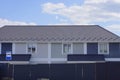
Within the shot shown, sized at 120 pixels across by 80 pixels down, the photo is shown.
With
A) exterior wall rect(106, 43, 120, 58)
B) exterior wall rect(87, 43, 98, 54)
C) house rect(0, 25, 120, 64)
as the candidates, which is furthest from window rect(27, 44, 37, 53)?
exterior wall rect(106, 43, 120, 58)

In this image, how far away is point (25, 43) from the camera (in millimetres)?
43562

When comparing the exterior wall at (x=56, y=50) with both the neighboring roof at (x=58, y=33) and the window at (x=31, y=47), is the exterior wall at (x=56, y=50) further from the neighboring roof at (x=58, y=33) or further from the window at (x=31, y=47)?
the window at (x=31, y=47)

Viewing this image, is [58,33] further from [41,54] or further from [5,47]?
[5,47]

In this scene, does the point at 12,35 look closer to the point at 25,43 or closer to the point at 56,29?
the point at 25,43

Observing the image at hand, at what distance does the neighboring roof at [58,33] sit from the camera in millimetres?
43812

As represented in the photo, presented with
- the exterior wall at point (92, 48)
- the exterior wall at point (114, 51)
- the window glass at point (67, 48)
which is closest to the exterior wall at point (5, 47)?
the window glass at point (67, 48)

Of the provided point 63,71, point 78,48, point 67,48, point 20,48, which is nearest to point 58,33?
point 67,48

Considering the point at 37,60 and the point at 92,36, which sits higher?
the point at 92,36

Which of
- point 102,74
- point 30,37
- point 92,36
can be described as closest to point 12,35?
point 30,37

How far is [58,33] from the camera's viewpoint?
46125 mm

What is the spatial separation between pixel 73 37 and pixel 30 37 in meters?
5.28

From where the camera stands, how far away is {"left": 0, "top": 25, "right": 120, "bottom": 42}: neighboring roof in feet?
144

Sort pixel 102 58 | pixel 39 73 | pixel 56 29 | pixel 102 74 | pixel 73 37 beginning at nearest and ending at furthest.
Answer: pixel 102 74
pixel 39 73
pixel 102 58
pixel 73 37
pixel 56 29

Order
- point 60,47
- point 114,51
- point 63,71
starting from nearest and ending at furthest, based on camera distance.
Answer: point 63,71 → point 114,51 → point 60,47
